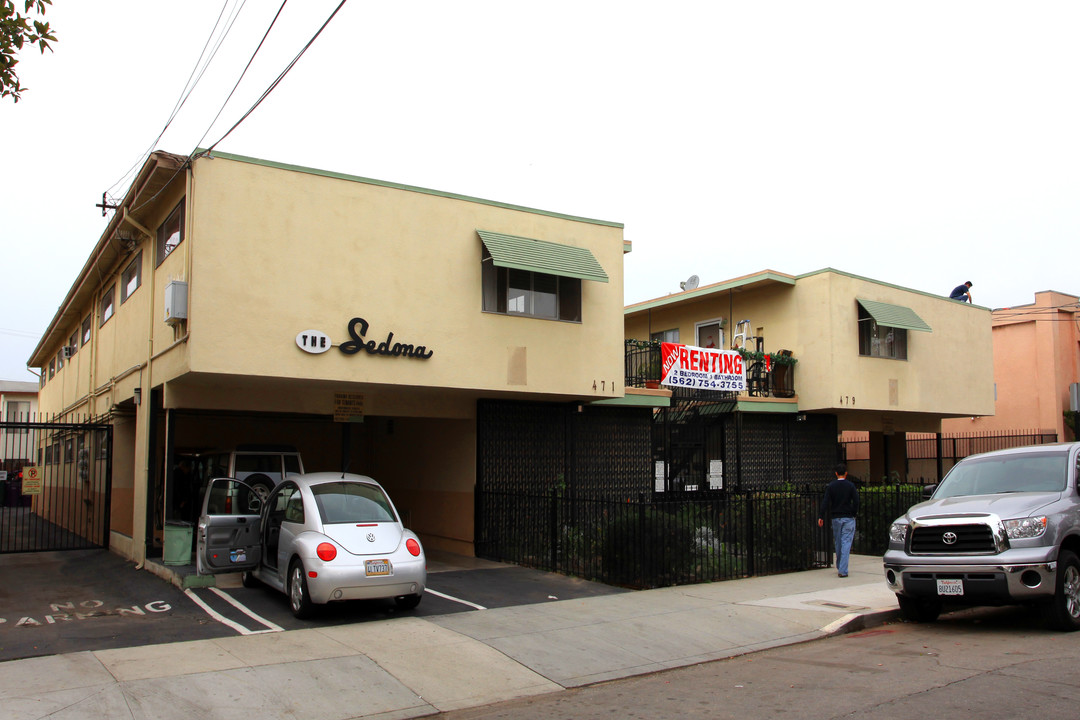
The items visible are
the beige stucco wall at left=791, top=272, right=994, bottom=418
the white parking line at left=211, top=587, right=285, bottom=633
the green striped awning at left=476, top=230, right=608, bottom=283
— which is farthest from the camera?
the beige stucco wall at left=791, top=272, right=994, bottom=418

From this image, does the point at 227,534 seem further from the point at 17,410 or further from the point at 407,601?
the point at 17,410

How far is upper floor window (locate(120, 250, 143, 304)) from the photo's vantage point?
16.5 m

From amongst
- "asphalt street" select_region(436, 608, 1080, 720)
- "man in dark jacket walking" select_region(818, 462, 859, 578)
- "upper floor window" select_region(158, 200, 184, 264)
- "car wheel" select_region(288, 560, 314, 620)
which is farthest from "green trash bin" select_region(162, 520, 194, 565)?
"man in dark jacket walking" select_region(818, 462, 859, 578)

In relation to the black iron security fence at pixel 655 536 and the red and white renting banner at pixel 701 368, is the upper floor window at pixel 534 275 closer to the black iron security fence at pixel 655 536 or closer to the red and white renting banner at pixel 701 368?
the black iron security fence at pixel 655 536

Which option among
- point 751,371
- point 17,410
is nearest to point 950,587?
point 751,371

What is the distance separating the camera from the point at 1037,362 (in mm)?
27141

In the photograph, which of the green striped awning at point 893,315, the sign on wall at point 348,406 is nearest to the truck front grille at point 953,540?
the sign on wall at point 348,406

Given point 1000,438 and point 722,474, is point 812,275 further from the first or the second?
point 1000,438

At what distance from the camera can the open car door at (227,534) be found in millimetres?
12156

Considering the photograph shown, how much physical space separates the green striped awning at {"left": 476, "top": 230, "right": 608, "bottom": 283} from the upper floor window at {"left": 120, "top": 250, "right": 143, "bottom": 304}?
702 cm

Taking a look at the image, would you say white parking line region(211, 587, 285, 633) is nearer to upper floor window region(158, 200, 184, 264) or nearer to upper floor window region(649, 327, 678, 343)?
upper floor window region(158, 200, 184, 264)

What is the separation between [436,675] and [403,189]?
8201 mm

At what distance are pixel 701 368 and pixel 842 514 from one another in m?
6.04

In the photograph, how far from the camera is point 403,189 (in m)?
13.8
